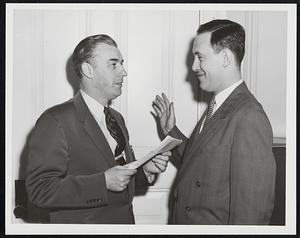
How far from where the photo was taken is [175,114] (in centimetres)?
199

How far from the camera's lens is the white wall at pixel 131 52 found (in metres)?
1.94

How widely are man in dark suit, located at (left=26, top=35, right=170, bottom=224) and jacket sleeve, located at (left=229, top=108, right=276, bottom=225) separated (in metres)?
0.36

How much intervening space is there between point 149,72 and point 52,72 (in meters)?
0.47

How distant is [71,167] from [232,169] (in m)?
0.74

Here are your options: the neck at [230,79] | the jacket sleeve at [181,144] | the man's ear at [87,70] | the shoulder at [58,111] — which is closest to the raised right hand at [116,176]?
the jacket sleeve at [181,144]

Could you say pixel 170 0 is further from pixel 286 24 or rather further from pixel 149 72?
pixel 286 24

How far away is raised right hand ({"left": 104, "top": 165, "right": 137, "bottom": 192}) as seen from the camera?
1884 mm

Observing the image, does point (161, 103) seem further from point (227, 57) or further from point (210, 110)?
point (227, 57)

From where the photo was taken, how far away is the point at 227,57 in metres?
1.88

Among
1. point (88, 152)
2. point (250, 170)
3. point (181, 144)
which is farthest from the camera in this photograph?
point (181, 144)

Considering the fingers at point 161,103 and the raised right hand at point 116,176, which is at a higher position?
the fingers at point 161,103

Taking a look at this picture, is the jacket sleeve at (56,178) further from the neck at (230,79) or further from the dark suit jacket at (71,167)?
the neck at (230,79)

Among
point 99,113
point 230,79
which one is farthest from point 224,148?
point 99,113
